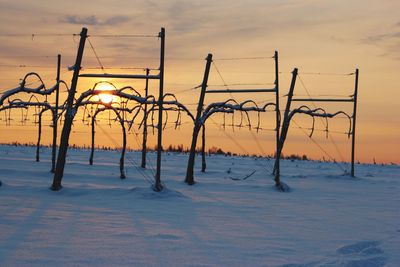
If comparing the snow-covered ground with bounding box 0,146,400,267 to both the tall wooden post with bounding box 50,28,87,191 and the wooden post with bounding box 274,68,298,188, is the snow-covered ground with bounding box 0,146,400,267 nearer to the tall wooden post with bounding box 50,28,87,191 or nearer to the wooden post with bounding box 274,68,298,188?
the tall wooden post with bounding box 50,28,87,191

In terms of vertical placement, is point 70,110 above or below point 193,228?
above

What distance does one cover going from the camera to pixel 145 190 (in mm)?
18562

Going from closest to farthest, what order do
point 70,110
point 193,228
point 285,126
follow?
point 193,228
point 70,110
point 285,126

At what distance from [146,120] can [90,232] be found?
15881mm

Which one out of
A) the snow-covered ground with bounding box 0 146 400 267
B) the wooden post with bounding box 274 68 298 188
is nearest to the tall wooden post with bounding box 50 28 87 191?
the snow-covered ground with bounding box 0 146 400 267

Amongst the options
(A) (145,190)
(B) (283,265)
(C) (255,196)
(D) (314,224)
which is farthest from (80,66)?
(B) (283,265)

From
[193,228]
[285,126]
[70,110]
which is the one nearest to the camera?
[193,228]

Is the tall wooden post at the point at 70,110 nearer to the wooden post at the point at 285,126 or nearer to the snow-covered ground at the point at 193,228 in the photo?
the snow-covered ground at the point at 193,228

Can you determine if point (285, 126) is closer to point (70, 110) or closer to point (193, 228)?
point (70, 110)

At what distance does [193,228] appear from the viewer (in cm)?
1180

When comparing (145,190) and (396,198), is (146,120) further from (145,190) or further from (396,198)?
(396,198)

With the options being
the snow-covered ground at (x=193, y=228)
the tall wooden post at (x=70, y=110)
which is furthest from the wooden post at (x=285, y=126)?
the tall wooden post at (x=70, y=110)

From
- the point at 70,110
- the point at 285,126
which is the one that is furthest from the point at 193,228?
the point at 285,126

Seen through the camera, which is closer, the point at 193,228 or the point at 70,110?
the point at 193,228
